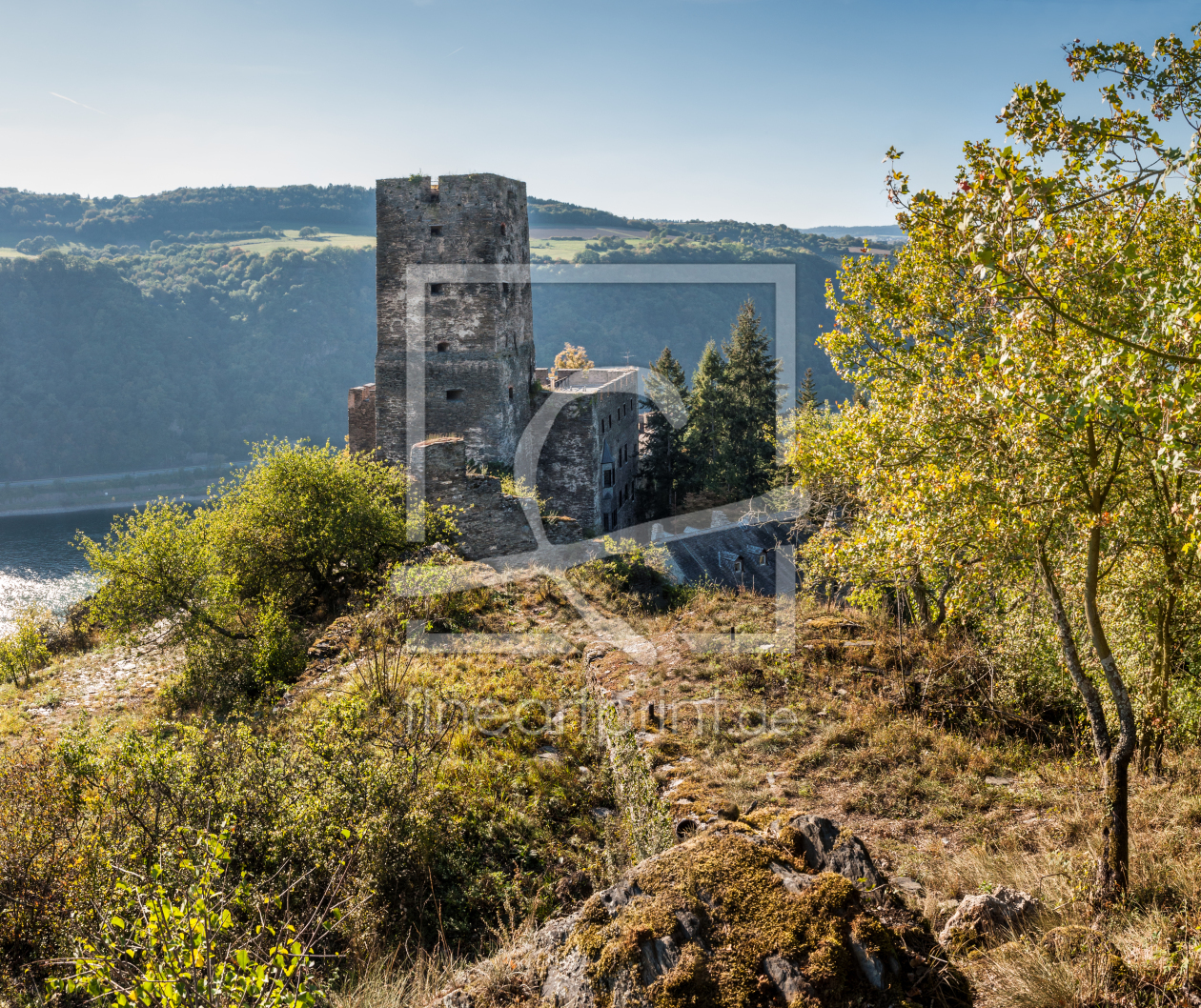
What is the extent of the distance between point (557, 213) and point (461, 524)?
458 feet

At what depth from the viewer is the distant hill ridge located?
121 meters

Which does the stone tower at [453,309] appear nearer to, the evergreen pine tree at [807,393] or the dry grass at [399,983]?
the evergreen pine tree at [807,393]

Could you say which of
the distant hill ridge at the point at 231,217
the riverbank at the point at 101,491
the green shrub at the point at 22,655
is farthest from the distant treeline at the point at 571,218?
the green shrub at the point at 22,655

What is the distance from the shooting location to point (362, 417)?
25.0m

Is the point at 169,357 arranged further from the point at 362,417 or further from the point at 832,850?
the point at 832,850

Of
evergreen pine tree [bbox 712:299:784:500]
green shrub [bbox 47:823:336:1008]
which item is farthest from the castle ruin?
green shrub [bbox 47:823:336:1008]

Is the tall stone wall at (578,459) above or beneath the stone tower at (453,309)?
beneath

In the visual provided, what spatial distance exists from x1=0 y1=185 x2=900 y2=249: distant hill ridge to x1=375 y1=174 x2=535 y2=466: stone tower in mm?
115057

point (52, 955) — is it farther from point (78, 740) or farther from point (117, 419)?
point (117, 419)

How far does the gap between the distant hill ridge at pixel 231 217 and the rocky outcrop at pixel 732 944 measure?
13466 centimetres

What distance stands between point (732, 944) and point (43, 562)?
5817 cm

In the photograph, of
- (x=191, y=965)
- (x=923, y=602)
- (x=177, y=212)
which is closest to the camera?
(x=191, y=965)

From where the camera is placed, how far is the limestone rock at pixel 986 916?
3703 millimetres

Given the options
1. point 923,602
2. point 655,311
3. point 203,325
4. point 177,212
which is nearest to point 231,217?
point 177,212
